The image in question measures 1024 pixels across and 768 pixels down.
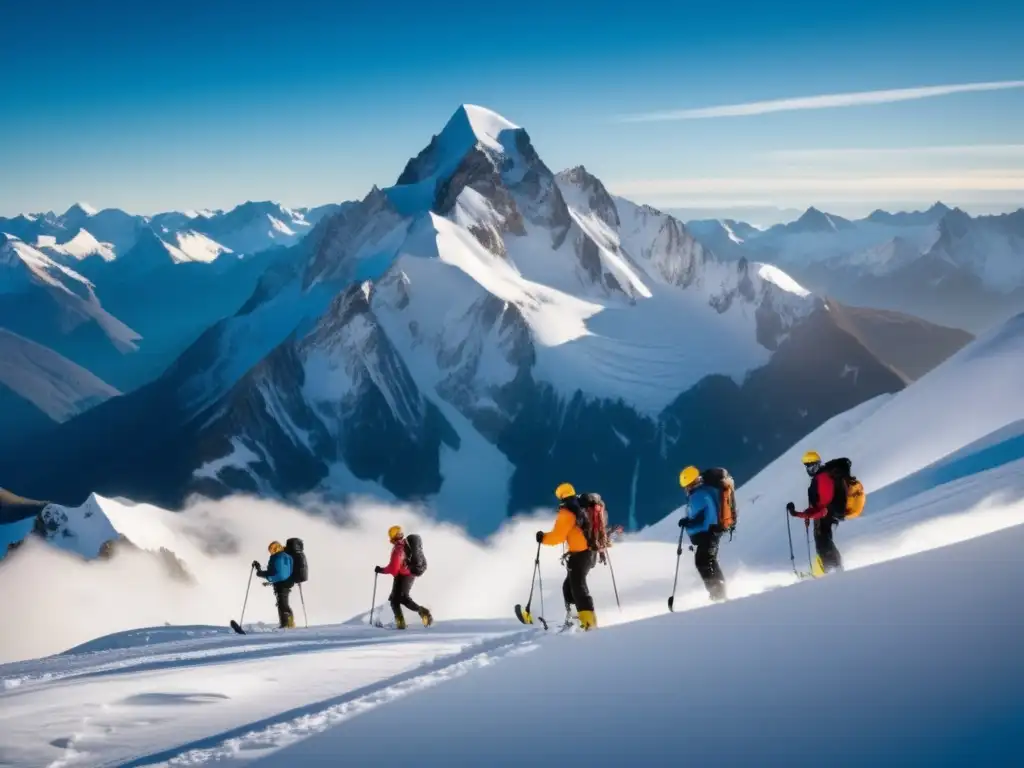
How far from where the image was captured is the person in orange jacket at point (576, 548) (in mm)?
17734

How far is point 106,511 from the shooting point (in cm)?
16788

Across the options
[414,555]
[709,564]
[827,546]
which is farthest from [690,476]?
[414,555]

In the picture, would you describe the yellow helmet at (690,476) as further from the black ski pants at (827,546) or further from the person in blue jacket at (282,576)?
Answer: the person in blue jacket at (282,576)

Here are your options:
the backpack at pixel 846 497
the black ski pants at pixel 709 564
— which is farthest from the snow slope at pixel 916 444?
the black ski pants at pixel 709 564

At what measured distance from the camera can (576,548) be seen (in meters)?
18.0

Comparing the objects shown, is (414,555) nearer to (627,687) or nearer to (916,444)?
(627,687)

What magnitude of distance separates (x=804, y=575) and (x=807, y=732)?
15724 millimetres

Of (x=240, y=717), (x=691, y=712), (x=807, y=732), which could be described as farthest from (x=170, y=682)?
→ (x=807, y=732)

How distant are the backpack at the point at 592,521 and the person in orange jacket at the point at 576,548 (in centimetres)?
2

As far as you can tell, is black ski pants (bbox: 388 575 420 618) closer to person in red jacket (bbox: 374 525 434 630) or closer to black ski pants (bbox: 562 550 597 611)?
person in red jacket (bbox: 374 525 434 630)

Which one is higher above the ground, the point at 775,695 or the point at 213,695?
the point at 213,695

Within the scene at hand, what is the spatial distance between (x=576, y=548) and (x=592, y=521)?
606 mm

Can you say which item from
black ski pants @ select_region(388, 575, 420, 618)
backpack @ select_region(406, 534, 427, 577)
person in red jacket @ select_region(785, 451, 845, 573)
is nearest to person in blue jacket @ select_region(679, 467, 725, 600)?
person in red jacket @ select_region(785, 451, 845, 573)

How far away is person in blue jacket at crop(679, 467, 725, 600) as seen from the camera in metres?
18.2
